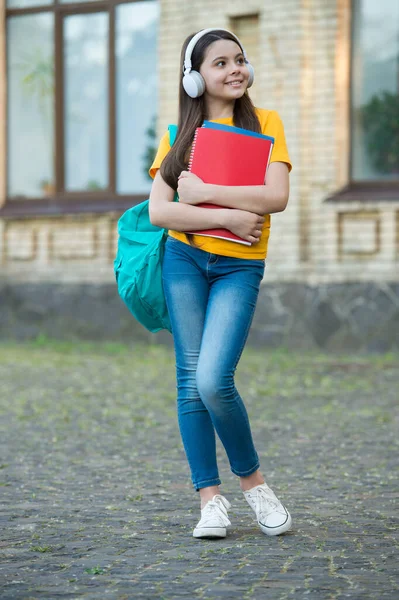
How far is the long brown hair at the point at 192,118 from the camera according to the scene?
13.9 feet

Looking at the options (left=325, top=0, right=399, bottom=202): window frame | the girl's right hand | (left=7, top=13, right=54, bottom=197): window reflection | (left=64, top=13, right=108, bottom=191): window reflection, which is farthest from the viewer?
(left=7, top=13, right=54, bottom=197): window reflection

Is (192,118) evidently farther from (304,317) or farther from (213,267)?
(304,317)

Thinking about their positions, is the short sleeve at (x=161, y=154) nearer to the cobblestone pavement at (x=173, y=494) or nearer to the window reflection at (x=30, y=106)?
the cobblestone pavement at (x=173, y=494)

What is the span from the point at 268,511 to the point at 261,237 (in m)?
0.97

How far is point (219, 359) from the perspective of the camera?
4.12m

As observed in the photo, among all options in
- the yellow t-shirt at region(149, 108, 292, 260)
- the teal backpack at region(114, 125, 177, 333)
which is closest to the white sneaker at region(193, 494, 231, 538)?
the teal backpack at region(114, 125, 177, 333)

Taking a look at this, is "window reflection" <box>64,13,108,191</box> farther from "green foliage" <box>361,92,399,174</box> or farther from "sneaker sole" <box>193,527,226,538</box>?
"sneaker sole" <box>193,527,226,538</box>

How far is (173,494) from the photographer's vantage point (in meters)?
5.11

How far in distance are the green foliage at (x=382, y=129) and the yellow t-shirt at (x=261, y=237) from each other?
900 cm

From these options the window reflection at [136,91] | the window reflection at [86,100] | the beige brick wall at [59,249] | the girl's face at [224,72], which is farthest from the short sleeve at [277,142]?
the window reflection at [86,100]

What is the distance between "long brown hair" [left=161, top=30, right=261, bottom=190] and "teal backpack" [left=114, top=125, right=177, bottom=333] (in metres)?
0.07

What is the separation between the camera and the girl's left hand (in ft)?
13.7

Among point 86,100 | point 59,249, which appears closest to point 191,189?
point 59,249

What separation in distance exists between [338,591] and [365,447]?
311cm
